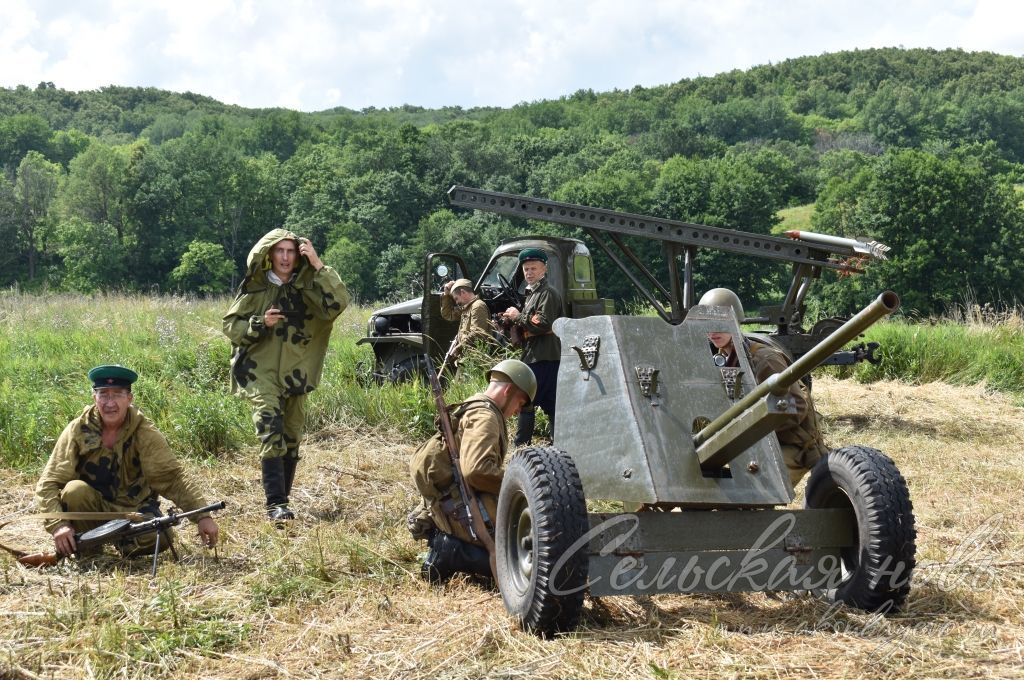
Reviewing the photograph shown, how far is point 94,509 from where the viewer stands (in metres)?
5.34

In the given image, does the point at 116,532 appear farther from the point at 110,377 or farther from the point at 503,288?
the point at 503,288

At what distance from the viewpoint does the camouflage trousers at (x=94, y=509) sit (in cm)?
525

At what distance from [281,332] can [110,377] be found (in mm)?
1332

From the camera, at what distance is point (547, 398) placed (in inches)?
328

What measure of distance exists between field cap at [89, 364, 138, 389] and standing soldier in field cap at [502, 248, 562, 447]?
3574 mm

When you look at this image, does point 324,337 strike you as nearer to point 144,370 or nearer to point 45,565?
point 45,565

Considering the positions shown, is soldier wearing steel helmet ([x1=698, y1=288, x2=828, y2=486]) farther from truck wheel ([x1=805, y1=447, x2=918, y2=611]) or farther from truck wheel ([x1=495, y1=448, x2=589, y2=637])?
truck wheel ([x1=495, y1=448, x2=589, y2=637])

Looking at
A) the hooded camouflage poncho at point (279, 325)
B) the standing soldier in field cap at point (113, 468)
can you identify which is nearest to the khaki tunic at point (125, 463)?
the standing soldier in field cap at point (113, 468)

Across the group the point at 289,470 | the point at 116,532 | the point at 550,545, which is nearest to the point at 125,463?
the point at 116,532

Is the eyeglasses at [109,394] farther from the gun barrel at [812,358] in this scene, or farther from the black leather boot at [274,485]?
the gun barrel at [812,358]

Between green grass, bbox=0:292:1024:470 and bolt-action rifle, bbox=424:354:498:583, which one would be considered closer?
bolt-action rifle, bbox=424:354:498:583

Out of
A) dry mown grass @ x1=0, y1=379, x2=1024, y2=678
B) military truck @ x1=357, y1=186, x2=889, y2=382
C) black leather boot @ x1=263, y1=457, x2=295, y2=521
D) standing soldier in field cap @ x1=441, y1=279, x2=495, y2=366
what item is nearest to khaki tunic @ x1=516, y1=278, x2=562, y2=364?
standing soldier in field cap @ x1=441, y1=279, x2=495, y2=366

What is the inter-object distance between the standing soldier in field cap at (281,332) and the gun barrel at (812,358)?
9.04 ft

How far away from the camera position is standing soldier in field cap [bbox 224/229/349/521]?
20.7 ft
